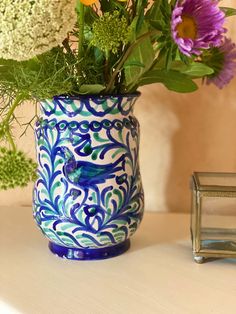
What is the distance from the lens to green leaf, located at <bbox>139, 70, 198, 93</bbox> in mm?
698

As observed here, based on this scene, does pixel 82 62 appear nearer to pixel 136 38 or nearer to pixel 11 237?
pixel 136 38

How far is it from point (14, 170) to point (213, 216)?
0.30m

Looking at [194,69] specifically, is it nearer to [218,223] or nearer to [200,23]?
[200,23]

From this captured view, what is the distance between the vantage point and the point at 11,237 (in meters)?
0.83

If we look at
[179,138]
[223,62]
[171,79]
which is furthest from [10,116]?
[179,138]

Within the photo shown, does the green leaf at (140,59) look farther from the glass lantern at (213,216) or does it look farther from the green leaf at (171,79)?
the glass lantern at (213,216)

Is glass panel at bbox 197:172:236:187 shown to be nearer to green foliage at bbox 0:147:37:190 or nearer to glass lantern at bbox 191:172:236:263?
glass lantern at bbox 191:172:236:263

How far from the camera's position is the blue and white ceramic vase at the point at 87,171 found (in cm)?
68

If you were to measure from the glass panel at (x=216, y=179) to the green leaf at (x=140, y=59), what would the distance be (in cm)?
19

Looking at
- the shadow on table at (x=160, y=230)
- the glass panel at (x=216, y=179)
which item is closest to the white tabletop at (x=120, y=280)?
the shadow on table at (x=160, y=230)

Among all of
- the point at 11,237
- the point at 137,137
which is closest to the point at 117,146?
the point at 137,137

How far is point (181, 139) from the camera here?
0.98 m

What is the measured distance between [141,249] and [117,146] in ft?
0.57

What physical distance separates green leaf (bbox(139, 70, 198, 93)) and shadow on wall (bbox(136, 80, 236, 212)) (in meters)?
0.25
